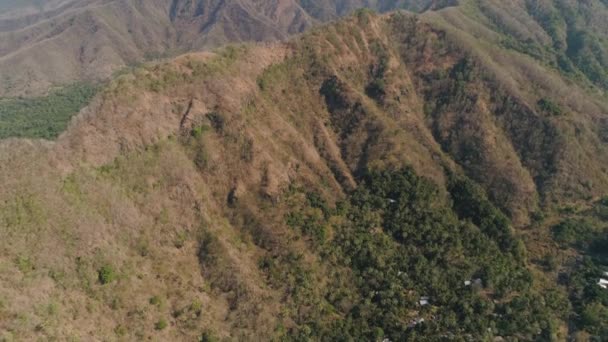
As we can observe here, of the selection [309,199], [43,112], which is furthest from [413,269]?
[43,112]

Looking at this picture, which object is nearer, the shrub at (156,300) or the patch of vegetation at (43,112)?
the shrub at (156,300)

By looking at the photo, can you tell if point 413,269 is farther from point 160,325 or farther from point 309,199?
point 160,325

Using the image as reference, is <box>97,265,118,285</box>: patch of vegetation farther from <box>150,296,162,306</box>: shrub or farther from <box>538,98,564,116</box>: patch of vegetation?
<box>538,98,564,116</box>: patch of vegetation

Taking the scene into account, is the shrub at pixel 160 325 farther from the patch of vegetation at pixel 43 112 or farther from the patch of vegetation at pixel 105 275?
the patch of vegetation at pixel 43 112

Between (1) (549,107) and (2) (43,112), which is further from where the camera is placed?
(2) (43,112)

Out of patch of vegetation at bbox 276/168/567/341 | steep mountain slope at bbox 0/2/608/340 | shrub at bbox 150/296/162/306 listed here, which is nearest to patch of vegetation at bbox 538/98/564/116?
steep mountain slope at bbox 0/2/608/340

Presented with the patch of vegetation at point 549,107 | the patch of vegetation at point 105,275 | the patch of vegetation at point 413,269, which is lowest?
the patch of vegetation at point 413,269

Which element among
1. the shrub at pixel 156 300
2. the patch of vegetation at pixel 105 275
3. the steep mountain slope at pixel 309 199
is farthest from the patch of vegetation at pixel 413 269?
the patch of vegetation at pixel 105 275
